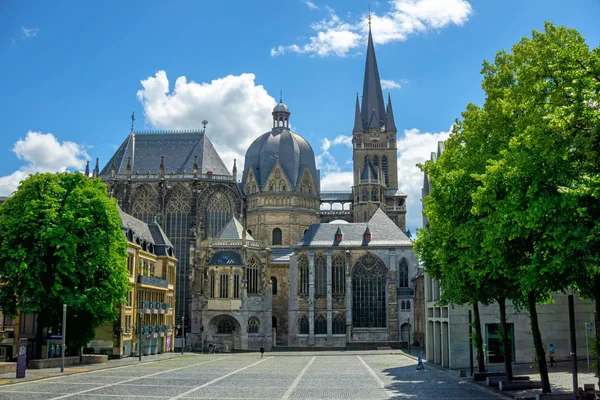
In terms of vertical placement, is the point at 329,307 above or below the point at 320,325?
above

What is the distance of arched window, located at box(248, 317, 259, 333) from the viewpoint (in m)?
76.1

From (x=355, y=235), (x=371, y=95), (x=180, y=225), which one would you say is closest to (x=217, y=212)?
(x=180, y=225)

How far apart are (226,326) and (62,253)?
36.9 meters

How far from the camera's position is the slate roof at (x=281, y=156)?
96.7 m

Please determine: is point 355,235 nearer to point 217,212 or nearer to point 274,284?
point 274,284

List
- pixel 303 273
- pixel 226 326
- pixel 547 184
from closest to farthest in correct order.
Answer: pixel 547 184, pixel 226 326, pixel 303 273

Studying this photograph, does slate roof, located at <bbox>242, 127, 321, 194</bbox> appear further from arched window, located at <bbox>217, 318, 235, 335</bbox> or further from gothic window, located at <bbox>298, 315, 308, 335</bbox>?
arched window, located at <bbox>217, 318, 235, 335</bbox>

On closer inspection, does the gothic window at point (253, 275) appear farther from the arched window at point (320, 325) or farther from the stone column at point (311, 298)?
the arched window at point (320, 325)

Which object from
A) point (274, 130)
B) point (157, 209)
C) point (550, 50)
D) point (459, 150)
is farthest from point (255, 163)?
point (550, 50)

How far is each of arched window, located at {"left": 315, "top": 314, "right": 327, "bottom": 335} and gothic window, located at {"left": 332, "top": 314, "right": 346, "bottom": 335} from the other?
110 cm

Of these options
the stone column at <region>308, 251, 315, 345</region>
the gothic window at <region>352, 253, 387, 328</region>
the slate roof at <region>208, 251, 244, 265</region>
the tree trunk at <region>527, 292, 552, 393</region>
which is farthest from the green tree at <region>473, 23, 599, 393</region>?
the gothic window at <region>352, 253, 387, 328</region>

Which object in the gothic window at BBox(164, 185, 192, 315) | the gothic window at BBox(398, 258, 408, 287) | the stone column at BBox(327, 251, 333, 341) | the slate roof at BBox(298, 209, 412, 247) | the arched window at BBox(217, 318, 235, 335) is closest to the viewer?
the arched window at BBox(217, 318, 235, 335)

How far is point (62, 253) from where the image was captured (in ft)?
138

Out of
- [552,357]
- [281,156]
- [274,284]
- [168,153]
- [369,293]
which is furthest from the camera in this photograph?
[281,156]
